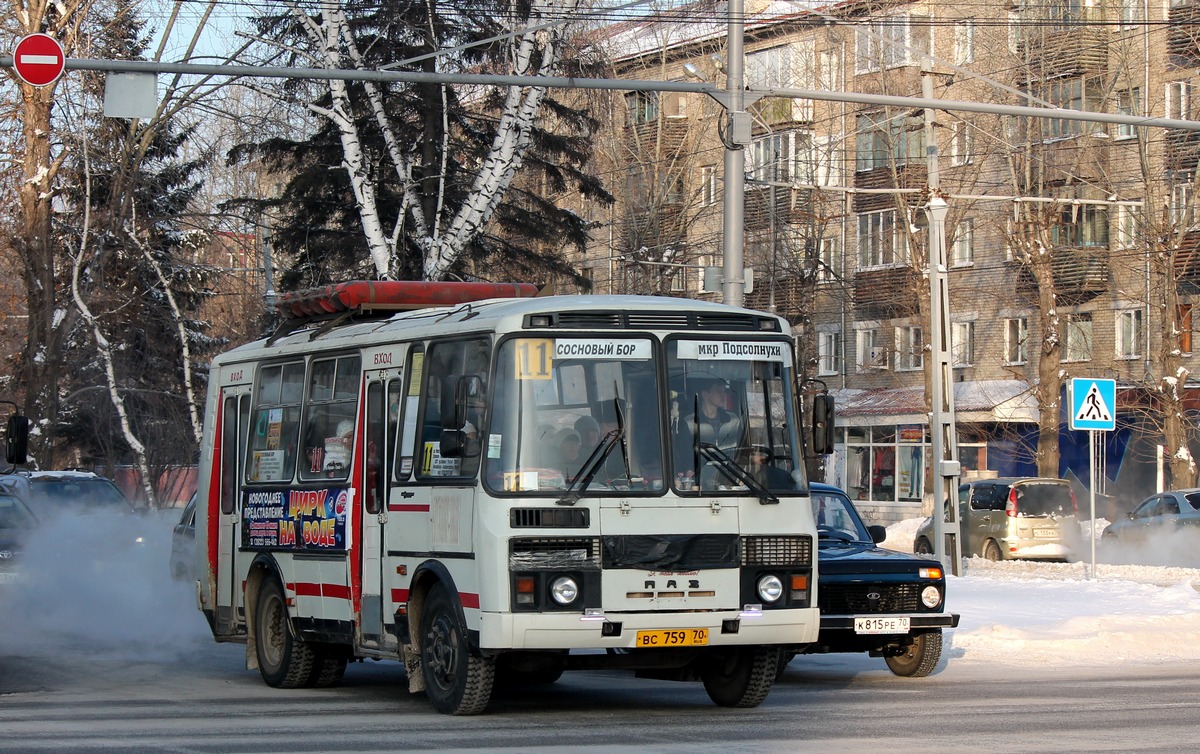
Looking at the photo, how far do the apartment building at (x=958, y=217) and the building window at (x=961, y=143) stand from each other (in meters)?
0.13

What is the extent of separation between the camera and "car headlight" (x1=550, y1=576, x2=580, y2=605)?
10.9 m

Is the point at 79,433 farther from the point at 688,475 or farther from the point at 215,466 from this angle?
the point at 688,475

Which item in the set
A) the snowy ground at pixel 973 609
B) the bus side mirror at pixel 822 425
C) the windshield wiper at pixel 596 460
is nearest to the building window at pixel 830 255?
the snowy ground at pixel 973 609

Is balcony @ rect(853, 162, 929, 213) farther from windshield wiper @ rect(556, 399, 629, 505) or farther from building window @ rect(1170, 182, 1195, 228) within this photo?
windshield wiper @ rect(556, 399, 629, 505)

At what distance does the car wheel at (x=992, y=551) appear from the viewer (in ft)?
109

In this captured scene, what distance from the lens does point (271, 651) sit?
14469 millimetres

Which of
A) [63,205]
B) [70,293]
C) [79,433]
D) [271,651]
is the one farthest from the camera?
[79,433]

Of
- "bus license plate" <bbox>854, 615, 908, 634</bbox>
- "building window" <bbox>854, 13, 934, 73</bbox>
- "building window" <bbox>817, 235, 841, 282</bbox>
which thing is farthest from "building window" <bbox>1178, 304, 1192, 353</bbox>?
"bus license plate" <bbox>854, 615, 908, 634</bbox>

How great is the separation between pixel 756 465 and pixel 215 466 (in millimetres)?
6155

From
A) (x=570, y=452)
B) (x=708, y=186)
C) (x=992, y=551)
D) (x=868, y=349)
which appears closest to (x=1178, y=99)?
(x=868, y=349)

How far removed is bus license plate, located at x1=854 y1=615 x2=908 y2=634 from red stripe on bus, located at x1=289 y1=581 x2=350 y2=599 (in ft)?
12.8

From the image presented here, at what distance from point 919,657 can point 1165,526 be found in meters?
20.0

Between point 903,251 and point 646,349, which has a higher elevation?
point 903,251

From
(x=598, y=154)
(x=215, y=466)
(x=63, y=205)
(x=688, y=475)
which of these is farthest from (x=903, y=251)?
(x=688, y=475)
